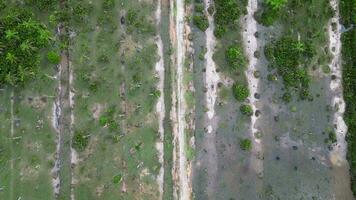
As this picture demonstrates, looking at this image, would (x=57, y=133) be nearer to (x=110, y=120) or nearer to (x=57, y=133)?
(x=57, y=133)

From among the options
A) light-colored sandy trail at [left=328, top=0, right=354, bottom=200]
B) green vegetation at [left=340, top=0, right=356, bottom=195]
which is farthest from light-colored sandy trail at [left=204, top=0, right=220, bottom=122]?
green vegetation at [left=340, top=0, right=356, bottom=195]

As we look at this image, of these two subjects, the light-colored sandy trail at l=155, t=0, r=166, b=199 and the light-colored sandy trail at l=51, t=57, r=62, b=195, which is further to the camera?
the light-colored sandy trail at l=155, t=0, r=166, b=199

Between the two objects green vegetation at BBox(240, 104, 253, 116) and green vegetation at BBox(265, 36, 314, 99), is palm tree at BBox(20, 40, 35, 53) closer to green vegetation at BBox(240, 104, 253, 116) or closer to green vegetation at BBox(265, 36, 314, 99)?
green vegetation at BBox(240, 104, 253, 116)

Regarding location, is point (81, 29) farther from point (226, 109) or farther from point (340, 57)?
point (340, 57)

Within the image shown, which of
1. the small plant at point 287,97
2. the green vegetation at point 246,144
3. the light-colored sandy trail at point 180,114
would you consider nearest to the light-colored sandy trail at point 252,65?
the green vegetation at point 246,144

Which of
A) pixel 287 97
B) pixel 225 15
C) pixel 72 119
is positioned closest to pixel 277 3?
pixel 225 15

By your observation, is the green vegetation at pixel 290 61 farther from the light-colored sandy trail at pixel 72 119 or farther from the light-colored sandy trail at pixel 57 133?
the light-colored sandy trail at pixel 57 133
